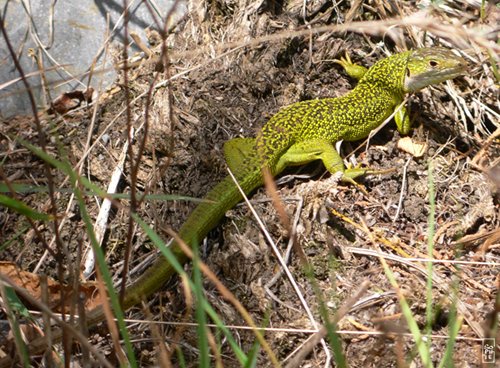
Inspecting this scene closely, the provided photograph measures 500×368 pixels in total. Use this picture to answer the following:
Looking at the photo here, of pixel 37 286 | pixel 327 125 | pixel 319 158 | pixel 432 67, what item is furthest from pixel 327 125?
pixel 37 286

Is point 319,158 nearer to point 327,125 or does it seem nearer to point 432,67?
point 327,125

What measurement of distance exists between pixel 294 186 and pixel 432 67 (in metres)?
1.11

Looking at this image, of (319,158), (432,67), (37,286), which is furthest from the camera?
(432,67)

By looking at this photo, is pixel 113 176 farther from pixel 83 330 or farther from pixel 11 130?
pixel 83 330

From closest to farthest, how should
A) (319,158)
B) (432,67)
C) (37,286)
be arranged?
(37,286), (319,158), (432,67)

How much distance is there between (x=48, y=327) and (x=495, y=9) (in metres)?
3.77

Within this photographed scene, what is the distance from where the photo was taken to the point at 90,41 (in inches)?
175

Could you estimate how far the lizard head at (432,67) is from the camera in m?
4.03

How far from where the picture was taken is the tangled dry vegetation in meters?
3.23

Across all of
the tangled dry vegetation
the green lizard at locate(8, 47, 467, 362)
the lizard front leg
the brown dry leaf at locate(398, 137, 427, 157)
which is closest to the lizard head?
the green lizard at locate(8, 47, 467, 362)

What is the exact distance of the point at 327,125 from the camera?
408 centimetres

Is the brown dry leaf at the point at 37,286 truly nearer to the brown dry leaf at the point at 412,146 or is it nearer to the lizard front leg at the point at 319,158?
the lizard front leg at the point at 319,158

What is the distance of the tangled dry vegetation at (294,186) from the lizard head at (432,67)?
178mm

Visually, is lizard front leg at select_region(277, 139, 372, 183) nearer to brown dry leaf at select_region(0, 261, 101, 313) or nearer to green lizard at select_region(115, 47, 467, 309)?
green lizard at select_region(115, 47, 467, 309)
